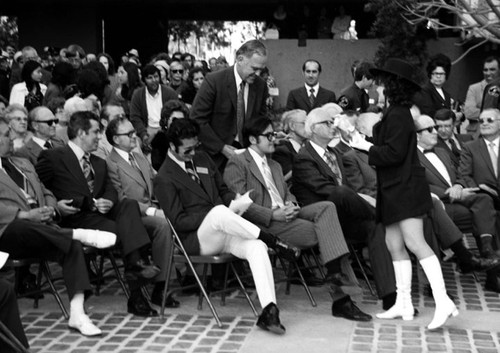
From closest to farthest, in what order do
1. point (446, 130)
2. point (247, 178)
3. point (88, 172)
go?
point (88, 172) → point (247, 178) → point (446, 130)

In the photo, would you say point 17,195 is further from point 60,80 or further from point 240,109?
point 60,80

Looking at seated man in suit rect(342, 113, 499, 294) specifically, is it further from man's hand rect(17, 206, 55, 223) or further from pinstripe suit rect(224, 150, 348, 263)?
man's hand rect(17, 206, 55, 223)

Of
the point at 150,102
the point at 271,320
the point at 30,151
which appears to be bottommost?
the point at 271,320

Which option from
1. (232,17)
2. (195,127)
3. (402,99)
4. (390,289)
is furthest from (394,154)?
(232,17)

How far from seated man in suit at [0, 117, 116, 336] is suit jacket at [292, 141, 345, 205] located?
1.86m

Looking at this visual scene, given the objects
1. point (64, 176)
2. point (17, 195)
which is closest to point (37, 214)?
point (17, 195)

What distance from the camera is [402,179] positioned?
743cm

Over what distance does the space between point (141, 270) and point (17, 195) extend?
3.69ft

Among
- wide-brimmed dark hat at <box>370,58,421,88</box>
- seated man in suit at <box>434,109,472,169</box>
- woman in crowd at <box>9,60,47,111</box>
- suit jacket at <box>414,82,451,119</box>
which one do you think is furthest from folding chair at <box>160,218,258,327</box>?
woman in crowd at <box>9,60,47,111</box>

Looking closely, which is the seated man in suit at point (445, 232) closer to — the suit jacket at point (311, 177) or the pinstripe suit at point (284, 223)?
the suit jacket at point (311, 177)

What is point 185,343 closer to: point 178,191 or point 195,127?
point 178,191

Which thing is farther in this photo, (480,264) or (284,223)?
(480,264)

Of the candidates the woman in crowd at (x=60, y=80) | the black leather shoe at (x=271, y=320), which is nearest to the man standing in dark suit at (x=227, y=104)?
the black leather shoe at (x=271, y=320)

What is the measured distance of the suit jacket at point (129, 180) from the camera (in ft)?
27.7
